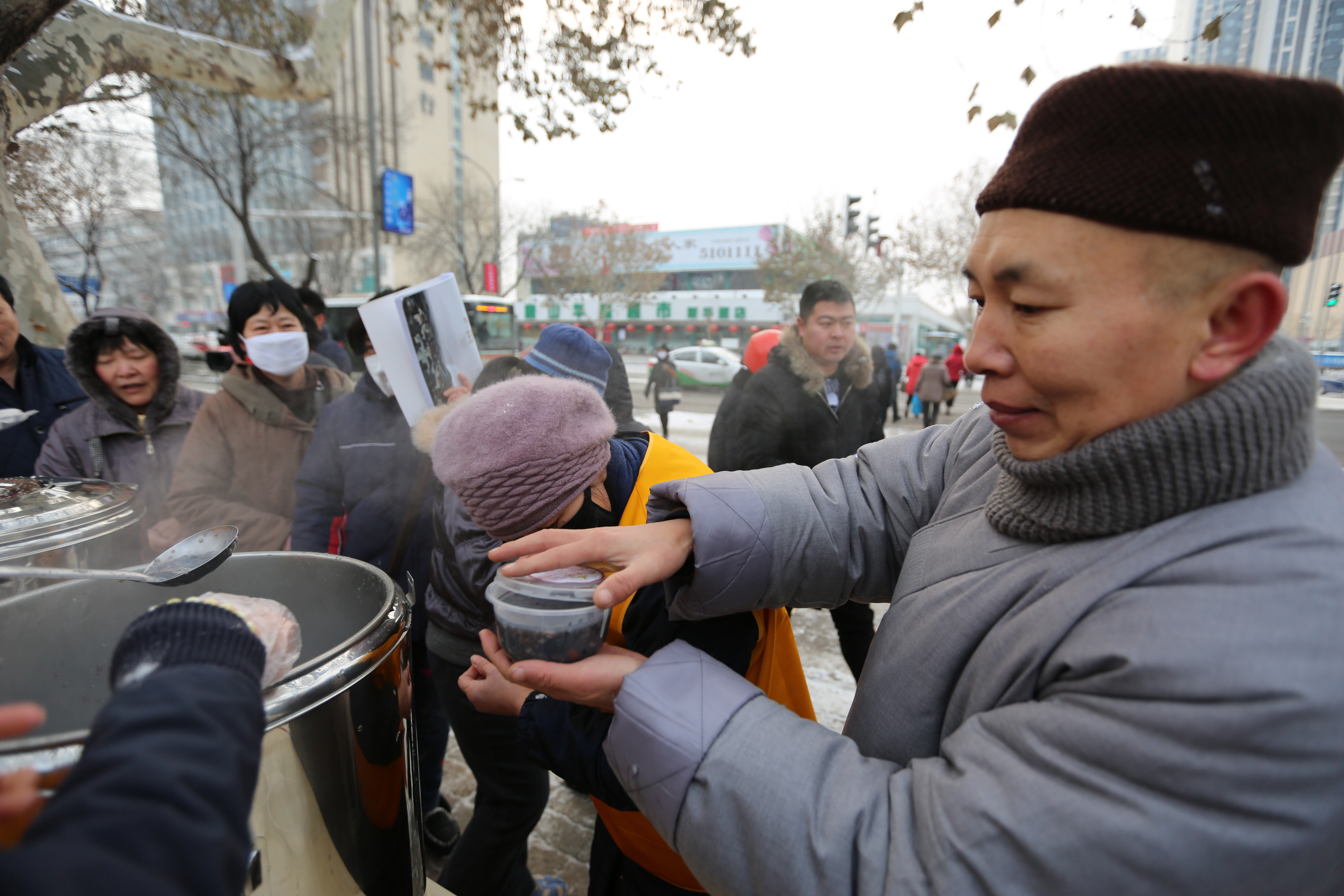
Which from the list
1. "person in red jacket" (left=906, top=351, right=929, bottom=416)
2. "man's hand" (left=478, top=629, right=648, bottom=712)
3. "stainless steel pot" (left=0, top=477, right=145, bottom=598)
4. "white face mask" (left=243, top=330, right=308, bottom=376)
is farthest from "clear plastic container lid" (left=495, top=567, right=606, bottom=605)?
"person in red jacket" (left=906, top=351, right=929, bottom=416)

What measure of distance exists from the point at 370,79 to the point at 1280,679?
13396 millimetres

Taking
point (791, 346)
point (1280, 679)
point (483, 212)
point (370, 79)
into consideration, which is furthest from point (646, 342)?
point (1280, 679)

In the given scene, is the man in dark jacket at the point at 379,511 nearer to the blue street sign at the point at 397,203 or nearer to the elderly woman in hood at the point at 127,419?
the elderly woman in hood at the point at 127,419

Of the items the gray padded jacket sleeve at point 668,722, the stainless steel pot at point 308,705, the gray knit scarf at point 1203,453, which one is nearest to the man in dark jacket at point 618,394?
the stainless steel pot at point 308,705

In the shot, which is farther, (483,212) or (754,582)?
(483,212)

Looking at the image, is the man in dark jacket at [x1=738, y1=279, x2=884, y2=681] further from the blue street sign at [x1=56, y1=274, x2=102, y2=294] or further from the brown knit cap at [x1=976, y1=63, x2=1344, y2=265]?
the blue street sign at [x1=56, y1=274, x2=102, y2=294]

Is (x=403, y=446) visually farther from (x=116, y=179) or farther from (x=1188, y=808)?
(x=116, y=179)

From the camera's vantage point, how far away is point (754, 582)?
3.94 ft

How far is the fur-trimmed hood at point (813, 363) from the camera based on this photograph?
11.6ft

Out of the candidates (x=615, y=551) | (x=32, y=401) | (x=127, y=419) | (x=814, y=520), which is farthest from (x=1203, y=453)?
(x=32, y=401)

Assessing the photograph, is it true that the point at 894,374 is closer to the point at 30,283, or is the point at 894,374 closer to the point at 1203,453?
the point at 30,283

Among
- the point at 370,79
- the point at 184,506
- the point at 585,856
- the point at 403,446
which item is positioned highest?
the point at 370,79

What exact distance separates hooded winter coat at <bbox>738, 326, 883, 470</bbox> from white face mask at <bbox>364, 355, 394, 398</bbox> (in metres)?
1.84

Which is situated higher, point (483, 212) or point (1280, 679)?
point (483, 212)
